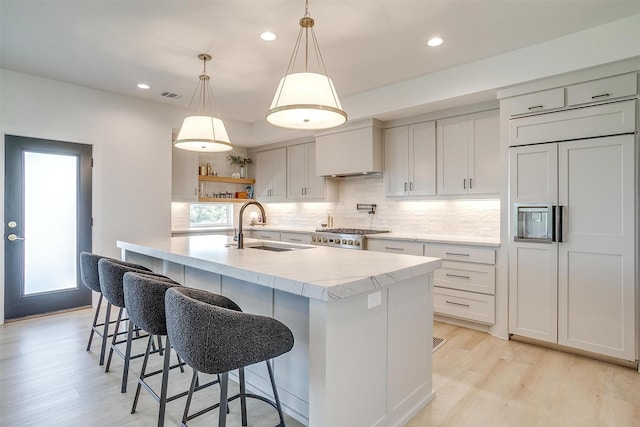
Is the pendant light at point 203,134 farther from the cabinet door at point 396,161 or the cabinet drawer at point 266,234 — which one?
the cabinet drawer at point 266,234

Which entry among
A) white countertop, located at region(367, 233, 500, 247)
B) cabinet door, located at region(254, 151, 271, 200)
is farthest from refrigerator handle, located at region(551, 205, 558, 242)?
cabinet door, located at region(254, 151, 271, 200)

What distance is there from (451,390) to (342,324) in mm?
1347

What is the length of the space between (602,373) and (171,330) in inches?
126

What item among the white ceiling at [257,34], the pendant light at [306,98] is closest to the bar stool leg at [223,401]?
the pendant light at [306,98]

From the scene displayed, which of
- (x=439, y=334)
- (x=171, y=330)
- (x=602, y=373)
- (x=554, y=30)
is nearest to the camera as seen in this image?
(x=171, y=330)

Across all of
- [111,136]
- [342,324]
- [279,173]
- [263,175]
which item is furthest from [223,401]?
[263,175]

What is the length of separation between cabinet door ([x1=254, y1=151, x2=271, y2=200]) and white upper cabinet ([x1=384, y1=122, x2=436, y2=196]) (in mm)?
2517

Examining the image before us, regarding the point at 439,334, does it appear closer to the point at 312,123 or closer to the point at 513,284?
the point at 513,284

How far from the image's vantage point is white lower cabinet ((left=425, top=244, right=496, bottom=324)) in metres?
3.53

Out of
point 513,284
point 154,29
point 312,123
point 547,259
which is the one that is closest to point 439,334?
point 513,284

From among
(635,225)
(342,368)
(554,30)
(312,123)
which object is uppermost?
(554,30)

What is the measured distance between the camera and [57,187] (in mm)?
4180

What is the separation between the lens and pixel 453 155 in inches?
162

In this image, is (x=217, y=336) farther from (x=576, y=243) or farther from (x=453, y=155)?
(x=453, y=155)
